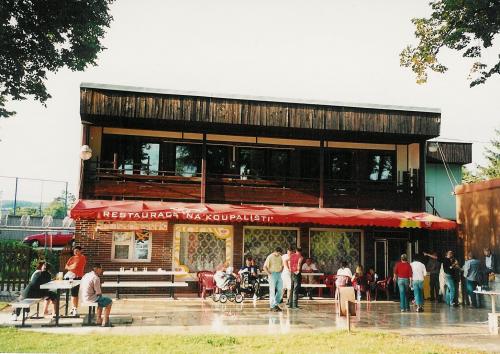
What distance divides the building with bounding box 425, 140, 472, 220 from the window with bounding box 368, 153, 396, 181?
142 inches

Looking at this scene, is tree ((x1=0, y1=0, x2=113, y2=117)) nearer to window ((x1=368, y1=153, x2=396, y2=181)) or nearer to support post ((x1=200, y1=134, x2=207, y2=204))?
support post ((x1=200, y1=134, x2=207, y2=204))

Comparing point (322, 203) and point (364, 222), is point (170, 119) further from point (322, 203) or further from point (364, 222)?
point (364, 222)

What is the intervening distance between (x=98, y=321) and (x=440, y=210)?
17851 mm

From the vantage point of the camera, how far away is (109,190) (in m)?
17.1

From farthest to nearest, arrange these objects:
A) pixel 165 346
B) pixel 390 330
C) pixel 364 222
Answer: pixel 364 222
pixel 390 330
pixel 165 346

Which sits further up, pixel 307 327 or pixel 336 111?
pixel 336 111

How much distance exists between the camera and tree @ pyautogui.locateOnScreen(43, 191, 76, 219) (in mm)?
35469

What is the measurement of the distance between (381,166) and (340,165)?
1.79m

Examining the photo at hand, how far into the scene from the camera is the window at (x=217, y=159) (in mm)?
18750

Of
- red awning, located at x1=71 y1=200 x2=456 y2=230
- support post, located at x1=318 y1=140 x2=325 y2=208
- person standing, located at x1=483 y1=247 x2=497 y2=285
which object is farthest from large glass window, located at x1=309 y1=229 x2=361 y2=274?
person standing, located at x1=483 y1=247 x2=497 y2=285

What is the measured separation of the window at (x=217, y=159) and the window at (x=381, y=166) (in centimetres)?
599

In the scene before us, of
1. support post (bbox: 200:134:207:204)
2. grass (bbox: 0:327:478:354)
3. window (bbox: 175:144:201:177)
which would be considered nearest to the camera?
grass (bbox: 0:327:478:354)

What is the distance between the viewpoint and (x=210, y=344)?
831 cm

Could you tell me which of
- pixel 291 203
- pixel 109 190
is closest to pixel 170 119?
pixel 109 190
